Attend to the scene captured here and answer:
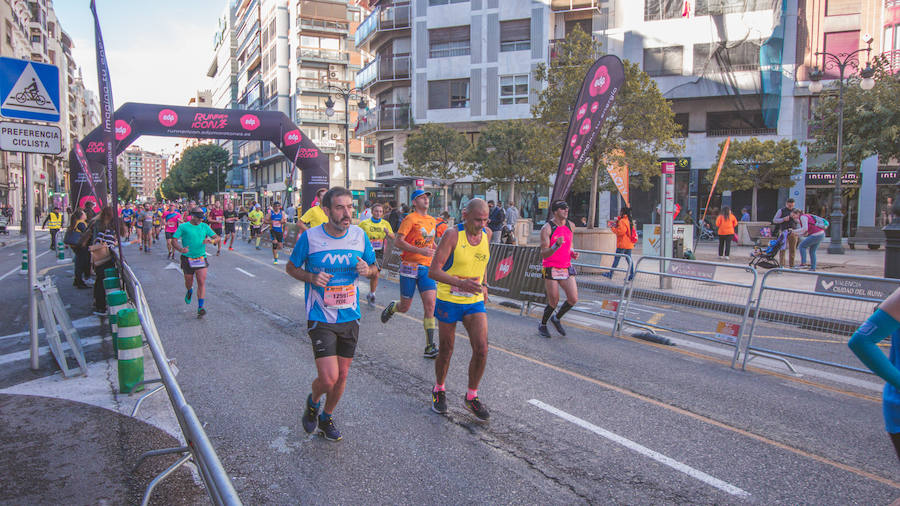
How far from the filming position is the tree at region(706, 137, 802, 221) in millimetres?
28781

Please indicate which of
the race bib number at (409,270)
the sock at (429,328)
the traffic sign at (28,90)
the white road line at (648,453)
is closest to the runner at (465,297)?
the white road line at (648,453)

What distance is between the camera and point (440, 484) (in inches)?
146

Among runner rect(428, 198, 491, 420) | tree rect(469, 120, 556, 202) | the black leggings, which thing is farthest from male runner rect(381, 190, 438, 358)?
tree rect(469, 120, 556, 202)

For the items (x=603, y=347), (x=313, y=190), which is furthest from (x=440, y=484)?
(x=313, y=190)

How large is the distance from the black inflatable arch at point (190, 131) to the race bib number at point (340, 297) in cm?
1790

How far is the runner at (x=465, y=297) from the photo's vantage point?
4.79 metres

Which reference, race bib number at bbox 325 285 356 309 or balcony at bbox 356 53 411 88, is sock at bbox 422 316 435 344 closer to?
race bib number at bbox 325 285 356 309

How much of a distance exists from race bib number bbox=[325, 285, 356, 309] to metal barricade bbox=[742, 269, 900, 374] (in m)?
4.71

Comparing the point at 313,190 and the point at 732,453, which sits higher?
the point at 313,190

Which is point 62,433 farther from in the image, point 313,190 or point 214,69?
point 214,69

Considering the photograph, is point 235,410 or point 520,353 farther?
point 520,353

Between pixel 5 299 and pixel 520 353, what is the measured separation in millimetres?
10508

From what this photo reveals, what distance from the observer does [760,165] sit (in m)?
29.2

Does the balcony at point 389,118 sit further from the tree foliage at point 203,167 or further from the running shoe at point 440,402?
the tree foliage at point 203,167
